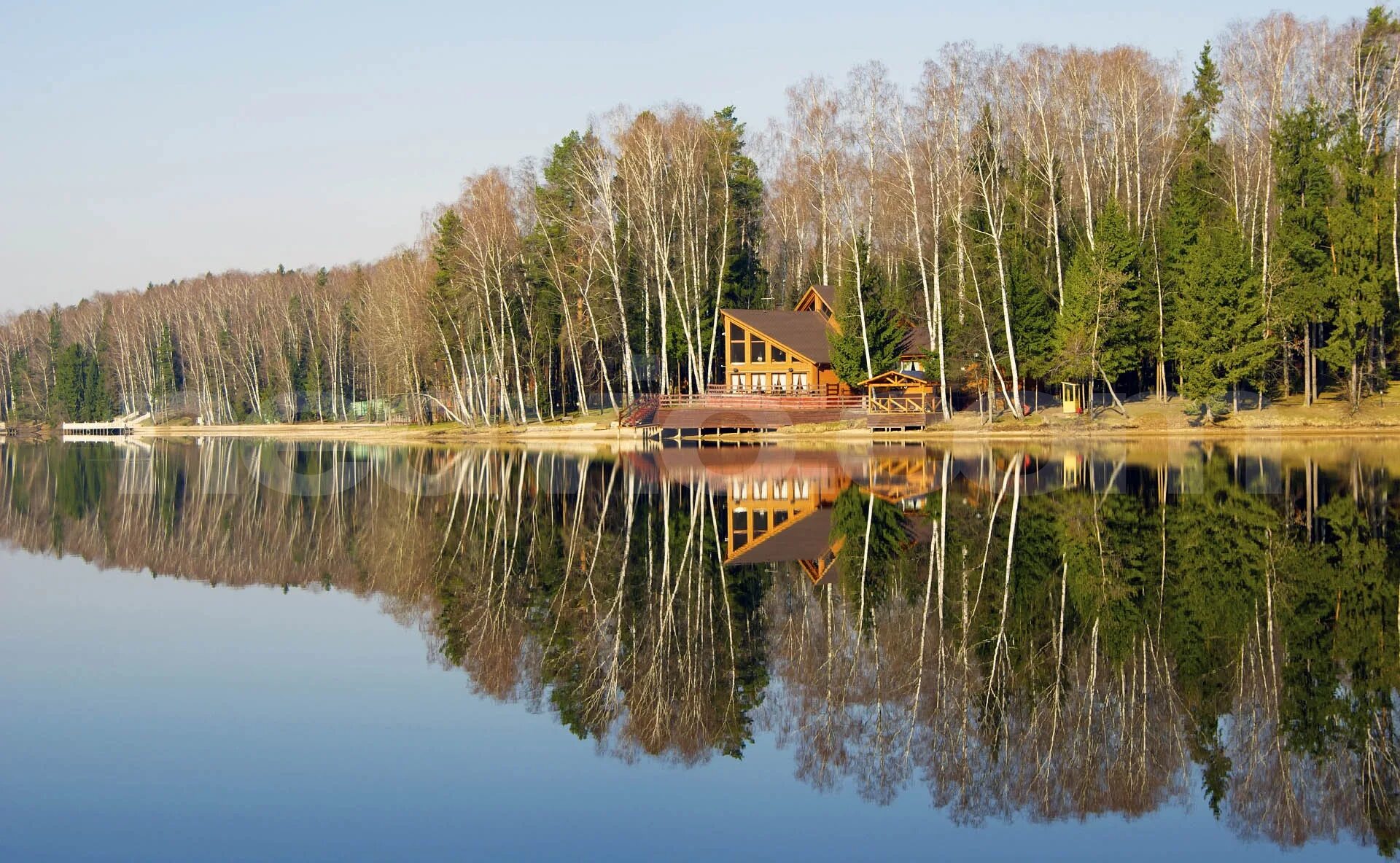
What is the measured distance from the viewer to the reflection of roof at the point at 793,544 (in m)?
18.9

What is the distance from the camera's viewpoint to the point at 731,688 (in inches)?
447

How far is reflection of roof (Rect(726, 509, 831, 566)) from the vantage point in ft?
61.9

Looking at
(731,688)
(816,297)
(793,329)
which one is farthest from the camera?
(816,297)

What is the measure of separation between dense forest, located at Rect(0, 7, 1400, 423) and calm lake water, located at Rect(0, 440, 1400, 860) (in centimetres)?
2541

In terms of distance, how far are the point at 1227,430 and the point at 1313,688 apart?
129 feet

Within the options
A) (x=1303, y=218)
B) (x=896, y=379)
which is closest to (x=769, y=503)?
(x=896, y=379)

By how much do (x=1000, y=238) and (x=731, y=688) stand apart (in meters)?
42.6

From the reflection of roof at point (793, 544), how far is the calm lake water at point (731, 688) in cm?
13

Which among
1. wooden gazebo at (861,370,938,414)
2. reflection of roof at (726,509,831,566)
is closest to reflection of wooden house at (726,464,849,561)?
reflection of roof at (726,509,831,566)

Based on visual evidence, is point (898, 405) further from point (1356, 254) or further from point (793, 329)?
point (1356, 254)

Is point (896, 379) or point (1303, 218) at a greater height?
point (1303, 218)

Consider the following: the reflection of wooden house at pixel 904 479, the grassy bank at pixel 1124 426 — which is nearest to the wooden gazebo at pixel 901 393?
the grassy bank at pixel 1124 426

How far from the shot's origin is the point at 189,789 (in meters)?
9.02

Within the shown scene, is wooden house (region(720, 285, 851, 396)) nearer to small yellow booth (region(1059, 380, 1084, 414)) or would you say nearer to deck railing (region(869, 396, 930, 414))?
deck railing (region(869, 396, 930, 414))
